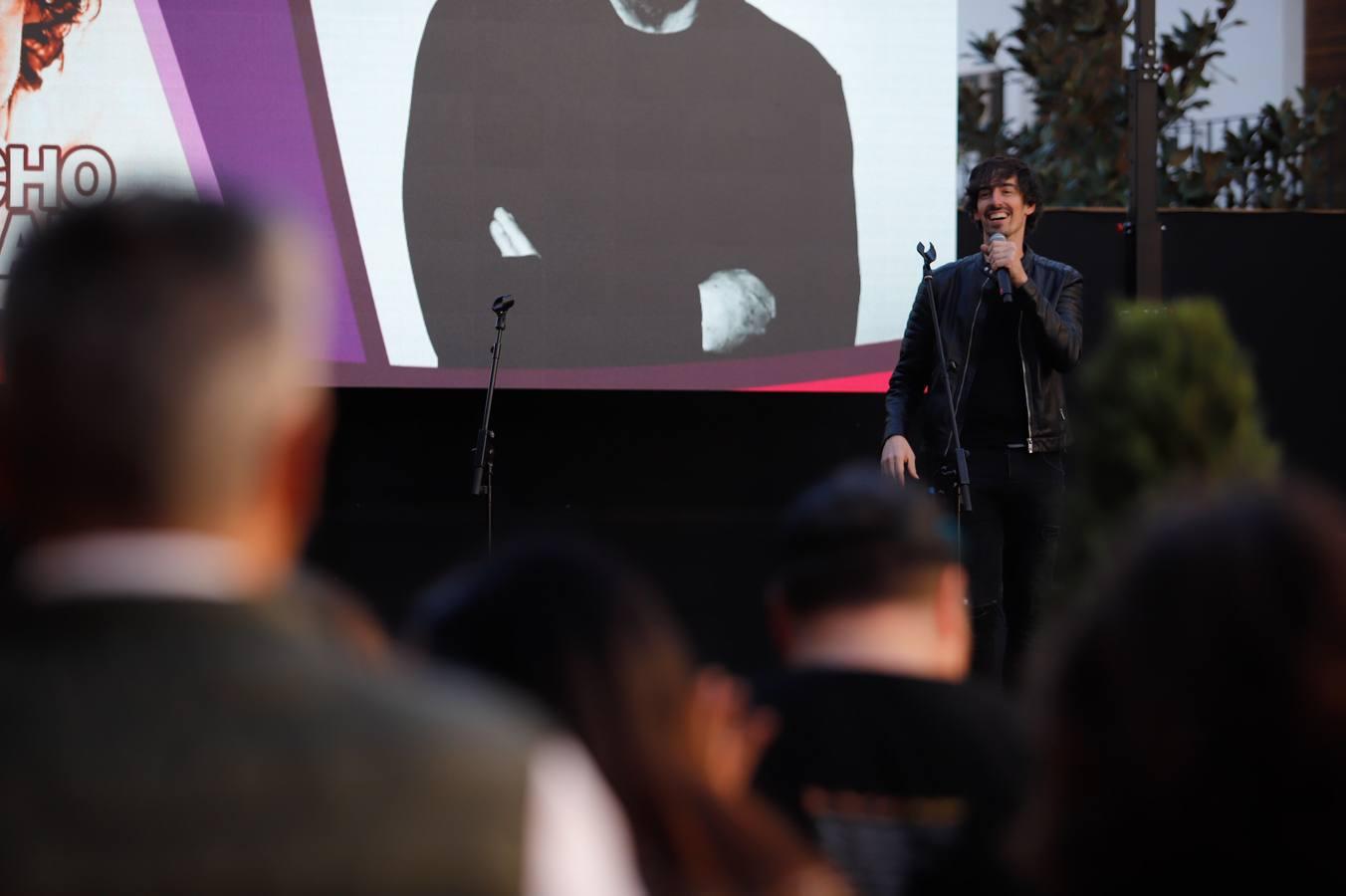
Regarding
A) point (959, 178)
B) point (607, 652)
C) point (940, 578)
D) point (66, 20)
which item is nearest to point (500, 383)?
point (66, 20)

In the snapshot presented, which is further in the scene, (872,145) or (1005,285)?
(872,145)

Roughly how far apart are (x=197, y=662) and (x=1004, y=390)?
3.71 metres

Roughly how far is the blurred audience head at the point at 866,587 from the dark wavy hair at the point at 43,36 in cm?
433

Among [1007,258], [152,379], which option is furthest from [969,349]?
[152,379]

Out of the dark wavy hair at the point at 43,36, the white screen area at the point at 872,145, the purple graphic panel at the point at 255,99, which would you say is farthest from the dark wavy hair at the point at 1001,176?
the dark wavy hair at the point at 43,36

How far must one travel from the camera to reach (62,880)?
2.24ft

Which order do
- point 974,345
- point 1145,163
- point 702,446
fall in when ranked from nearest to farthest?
point 974,345
point 1145,163
point 702,446

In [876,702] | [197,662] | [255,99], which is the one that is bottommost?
[876,702]

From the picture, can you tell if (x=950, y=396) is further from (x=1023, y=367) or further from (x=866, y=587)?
(x=866, y=587)

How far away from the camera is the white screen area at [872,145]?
17.5 feet

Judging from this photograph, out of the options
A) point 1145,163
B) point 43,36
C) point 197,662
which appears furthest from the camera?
point 1145,163

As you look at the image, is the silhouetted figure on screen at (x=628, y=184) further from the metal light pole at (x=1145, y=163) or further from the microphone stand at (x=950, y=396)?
the microphone stand at (x=950, y=396)

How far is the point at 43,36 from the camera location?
5.07m

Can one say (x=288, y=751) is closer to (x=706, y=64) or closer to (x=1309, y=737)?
(x=1309, y=737)
